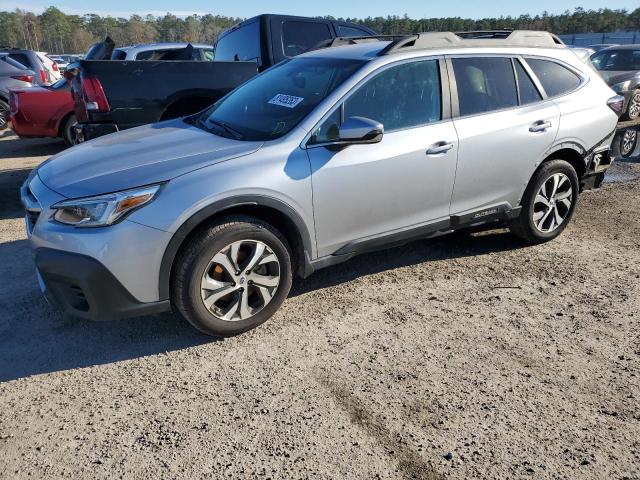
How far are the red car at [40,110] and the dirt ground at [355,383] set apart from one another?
5.95 m

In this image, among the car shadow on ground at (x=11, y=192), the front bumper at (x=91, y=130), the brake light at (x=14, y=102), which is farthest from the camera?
the brake light at (x=14, y=102)

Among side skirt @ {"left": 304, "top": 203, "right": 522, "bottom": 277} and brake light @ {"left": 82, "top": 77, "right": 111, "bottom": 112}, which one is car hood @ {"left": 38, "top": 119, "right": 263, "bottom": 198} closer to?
side skirt @ {"left": 304, "top": 203, "right": 522, "bottom": 277}

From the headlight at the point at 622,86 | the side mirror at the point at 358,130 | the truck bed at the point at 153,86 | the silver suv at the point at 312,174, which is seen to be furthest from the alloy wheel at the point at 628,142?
the side mirror at the point at 358,130

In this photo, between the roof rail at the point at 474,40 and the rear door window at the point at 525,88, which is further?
the rear door window at the point at 525,88

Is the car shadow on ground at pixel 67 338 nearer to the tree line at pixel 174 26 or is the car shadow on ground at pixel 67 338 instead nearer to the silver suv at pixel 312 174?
the silver suv at pixel 312 174

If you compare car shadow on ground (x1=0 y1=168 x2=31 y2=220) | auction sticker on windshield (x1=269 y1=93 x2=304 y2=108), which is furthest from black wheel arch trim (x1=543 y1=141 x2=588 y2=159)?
car shadow on ground (x1=0 y1=168 x2=31 y2=220)

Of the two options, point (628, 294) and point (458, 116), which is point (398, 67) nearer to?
point (458, 116)

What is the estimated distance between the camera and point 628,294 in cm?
390

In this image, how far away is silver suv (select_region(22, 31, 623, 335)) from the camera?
296 cm

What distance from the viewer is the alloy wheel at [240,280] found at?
317cm

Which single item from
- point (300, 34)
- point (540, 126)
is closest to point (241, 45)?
point (300, 34)

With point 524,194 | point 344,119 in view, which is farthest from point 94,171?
point 524,194

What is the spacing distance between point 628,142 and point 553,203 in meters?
4.53

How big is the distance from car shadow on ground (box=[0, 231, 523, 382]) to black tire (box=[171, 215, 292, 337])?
19 cm
